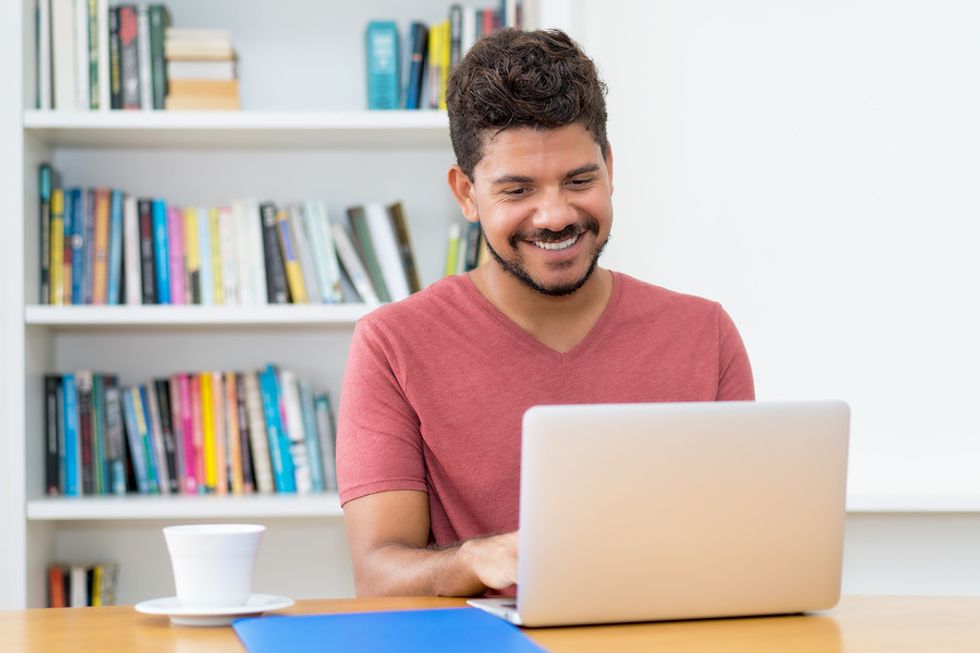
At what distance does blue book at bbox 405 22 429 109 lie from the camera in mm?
2613

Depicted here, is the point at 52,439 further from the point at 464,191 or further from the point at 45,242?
the point at 464,191

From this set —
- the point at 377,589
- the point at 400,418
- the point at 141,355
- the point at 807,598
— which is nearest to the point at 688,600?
the point at 807,598

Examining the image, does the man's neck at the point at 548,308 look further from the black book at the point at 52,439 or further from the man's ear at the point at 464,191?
the black book at the point at 52,439

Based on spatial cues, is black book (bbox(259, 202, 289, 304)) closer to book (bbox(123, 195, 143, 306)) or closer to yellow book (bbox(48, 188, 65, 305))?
book (bbox(123, 195, 143, 306))

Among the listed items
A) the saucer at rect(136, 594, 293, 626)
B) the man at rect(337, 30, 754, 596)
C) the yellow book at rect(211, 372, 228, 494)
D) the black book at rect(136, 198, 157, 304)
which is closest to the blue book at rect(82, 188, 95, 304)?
the black book at rect(136, 198, 157, 304)

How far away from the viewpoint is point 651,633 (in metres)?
1.01

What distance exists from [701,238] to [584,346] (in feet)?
3.52

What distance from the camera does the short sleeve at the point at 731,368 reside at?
5.58ft

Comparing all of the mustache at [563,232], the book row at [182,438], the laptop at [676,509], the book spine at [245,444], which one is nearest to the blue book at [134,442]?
the book row at [182,438]

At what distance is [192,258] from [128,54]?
18.3 inches

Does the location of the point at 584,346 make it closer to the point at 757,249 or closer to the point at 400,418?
the point at 400,418

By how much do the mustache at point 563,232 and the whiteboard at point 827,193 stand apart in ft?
3.35

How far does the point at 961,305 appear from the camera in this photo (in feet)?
8.41

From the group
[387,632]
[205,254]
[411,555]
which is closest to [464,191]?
[411,555]
